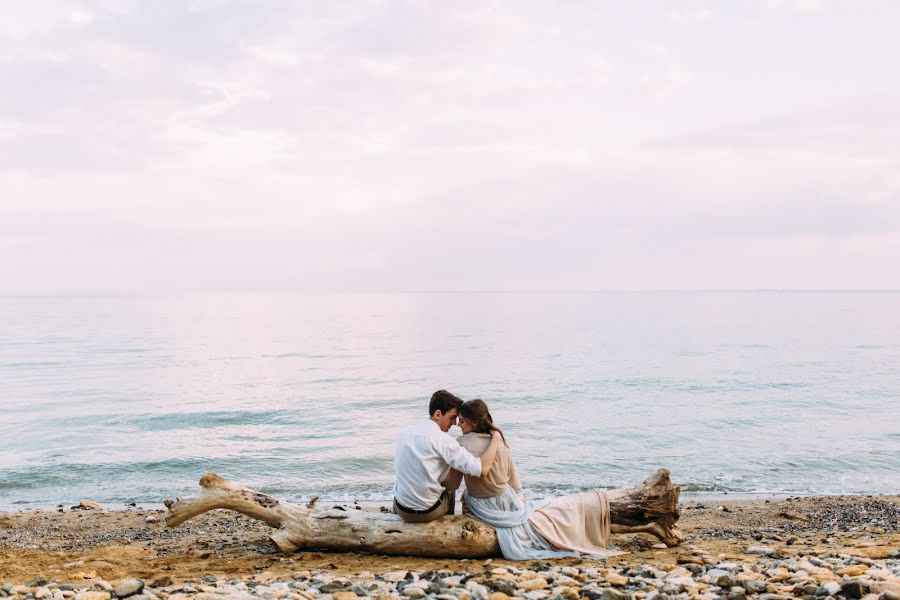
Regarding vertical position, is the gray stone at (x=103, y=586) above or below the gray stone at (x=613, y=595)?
below

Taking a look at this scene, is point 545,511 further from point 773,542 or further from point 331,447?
point 331,447

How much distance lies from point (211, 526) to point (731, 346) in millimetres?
50365

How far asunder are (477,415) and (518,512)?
4.45 ft

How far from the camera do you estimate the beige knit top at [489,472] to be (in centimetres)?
873

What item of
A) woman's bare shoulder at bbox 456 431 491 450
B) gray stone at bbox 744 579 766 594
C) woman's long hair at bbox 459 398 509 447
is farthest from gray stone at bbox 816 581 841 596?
woman's bare shoulder at bbox 456 431 491 450

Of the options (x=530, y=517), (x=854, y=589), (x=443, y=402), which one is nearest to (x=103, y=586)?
(x=443, y=402)

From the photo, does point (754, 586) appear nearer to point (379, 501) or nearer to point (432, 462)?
point (432, 462)

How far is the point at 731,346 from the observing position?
5534 centimetres

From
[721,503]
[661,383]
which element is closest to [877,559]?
[721,503]

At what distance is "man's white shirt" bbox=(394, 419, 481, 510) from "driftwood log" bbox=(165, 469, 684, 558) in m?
0.45

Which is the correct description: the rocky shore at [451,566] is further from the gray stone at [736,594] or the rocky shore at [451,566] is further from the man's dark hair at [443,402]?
the man's dark hair at [443,402]

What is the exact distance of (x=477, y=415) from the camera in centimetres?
864

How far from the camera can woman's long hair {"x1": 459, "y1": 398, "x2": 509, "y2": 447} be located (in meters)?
8.62

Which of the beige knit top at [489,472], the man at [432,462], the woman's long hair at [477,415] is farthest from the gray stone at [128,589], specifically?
the woman's long hair at [477,415]
